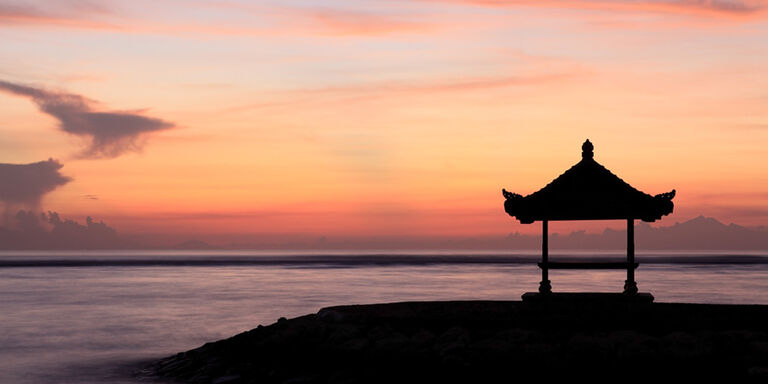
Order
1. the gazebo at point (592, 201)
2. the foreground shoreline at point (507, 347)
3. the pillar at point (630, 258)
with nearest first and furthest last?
the foreground shoreline at point (507, 347), the gazebo at point (592, 201), the pillar at point (630, 258)

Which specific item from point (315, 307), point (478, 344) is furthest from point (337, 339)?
point (315, 307)

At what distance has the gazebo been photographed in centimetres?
2483

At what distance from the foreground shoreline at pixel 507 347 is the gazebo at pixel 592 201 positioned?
6.01 feet

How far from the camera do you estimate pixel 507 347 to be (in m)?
20.2

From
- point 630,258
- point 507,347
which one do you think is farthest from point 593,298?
point 507,347

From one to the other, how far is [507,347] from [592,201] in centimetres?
637

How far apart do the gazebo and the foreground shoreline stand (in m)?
1.83

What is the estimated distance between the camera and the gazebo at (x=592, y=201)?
977 inches

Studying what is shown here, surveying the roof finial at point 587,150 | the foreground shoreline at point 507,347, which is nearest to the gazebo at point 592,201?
the roof finial at point 587,150

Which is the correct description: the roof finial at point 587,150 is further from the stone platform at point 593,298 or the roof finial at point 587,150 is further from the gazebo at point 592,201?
the stone platform at point 593,298

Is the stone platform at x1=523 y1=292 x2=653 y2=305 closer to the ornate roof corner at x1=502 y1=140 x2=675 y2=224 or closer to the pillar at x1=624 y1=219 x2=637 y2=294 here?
the pillar at x1=624 y1=219 x2=637 y2=294

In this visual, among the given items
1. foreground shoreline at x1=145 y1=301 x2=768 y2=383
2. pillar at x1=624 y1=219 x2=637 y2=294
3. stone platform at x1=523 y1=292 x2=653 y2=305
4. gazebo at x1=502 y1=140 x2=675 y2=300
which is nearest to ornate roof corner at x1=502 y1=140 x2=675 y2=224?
gazebo at x1=502 y1=140 x2=675 y2=300

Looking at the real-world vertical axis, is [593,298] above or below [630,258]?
below

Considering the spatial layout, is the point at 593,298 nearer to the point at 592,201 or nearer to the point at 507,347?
the point at 592,201
